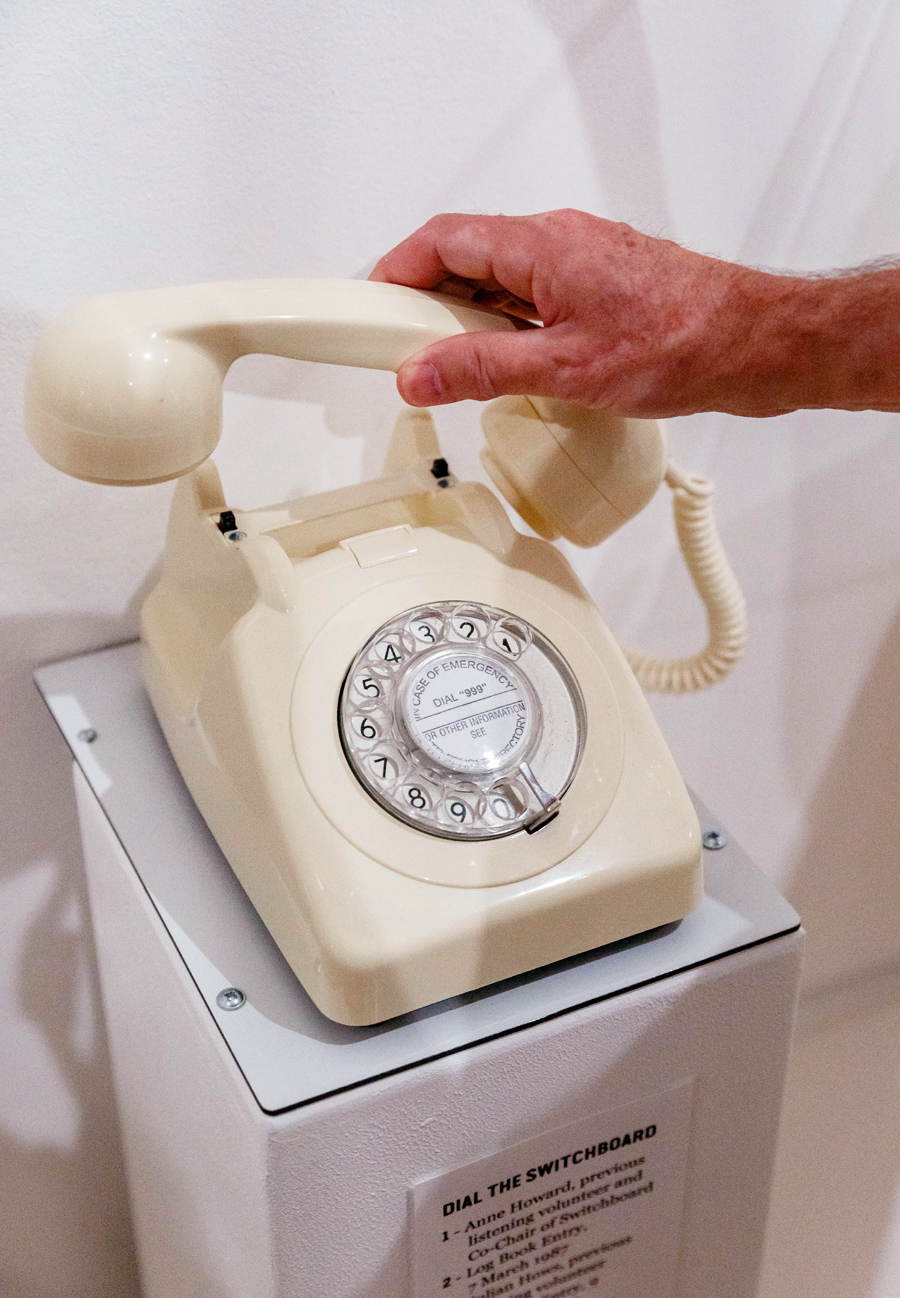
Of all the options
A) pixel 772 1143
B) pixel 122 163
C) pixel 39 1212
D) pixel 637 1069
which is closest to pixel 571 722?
pixel 637 1069

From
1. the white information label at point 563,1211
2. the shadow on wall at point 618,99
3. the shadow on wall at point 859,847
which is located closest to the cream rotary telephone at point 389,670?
the white information label at point 563,1211

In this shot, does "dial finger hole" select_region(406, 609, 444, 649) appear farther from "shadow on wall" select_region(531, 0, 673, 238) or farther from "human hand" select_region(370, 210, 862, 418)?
"shadow on wall" select_region(531, 0, 673, 238)

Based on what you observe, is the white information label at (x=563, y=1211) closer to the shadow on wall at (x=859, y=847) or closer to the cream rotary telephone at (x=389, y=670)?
the cream rotary telephone at (x=389, y=670)

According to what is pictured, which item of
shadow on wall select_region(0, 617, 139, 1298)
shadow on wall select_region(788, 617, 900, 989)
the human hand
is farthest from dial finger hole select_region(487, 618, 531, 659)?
shadow on wall select_region(788, 617, 900, 989)

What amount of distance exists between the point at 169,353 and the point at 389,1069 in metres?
0.39

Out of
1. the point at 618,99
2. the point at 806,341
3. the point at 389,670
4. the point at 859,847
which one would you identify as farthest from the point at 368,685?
the point at 859,847

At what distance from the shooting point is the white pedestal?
2.18 feet

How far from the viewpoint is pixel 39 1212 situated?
3.91 feet

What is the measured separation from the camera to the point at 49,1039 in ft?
3.70

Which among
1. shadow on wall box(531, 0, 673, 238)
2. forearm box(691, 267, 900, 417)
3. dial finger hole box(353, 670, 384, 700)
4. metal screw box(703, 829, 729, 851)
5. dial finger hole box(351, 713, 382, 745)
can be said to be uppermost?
shadow on wall box(531, 0, 673, 238)

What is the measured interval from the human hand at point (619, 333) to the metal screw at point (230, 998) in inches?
13.7

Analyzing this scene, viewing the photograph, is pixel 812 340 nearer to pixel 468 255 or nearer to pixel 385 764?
pixel 468 255

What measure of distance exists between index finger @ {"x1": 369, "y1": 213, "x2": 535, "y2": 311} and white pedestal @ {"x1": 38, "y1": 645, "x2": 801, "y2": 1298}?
358 mm

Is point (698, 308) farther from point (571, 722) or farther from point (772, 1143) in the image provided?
point (772, 1143)
